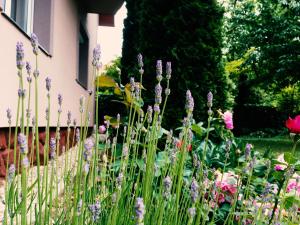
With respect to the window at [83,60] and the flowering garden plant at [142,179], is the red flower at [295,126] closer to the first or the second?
the flowering garden plant at [142,179]

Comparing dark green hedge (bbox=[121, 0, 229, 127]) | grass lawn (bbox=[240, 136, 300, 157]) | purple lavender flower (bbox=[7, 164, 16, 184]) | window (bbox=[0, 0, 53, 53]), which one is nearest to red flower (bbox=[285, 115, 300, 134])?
purple lavender flower (bbox=[7, 164, 16, 184])

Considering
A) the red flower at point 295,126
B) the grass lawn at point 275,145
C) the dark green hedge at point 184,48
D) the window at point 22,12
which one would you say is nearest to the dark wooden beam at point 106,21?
the grass lawn at point 275,145

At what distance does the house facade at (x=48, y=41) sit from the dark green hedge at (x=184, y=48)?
1304 millimetres

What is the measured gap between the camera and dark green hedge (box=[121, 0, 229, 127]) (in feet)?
16.0

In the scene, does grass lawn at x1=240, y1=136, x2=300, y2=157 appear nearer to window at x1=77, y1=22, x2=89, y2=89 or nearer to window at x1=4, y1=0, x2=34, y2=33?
window at x1=77, y1=22, x2=89, y2=89

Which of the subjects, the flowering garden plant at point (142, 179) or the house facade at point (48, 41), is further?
the house facade at point (48, 41)

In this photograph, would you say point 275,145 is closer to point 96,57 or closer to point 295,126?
point 295,126

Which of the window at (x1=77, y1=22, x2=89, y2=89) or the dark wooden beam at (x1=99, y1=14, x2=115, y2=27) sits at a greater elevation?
the dark wooden beam at (x1=99, y1=14, x2=115, y2=27)

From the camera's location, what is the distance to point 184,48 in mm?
5082

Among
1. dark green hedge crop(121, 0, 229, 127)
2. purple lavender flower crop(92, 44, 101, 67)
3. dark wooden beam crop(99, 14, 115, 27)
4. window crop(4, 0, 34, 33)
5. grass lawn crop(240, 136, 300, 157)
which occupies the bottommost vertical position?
grass lawn crop(240, 136, 300, 157)

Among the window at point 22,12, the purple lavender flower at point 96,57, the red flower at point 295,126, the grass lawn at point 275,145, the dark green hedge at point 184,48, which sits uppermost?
the window at point 22,12

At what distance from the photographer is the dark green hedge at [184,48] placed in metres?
4.89

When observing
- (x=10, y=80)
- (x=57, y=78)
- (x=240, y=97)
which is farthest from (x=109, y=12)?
(x=240, y=97)

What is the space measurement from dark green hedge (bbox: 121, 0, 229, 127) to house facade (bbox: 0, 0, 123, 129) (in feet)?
4.28
